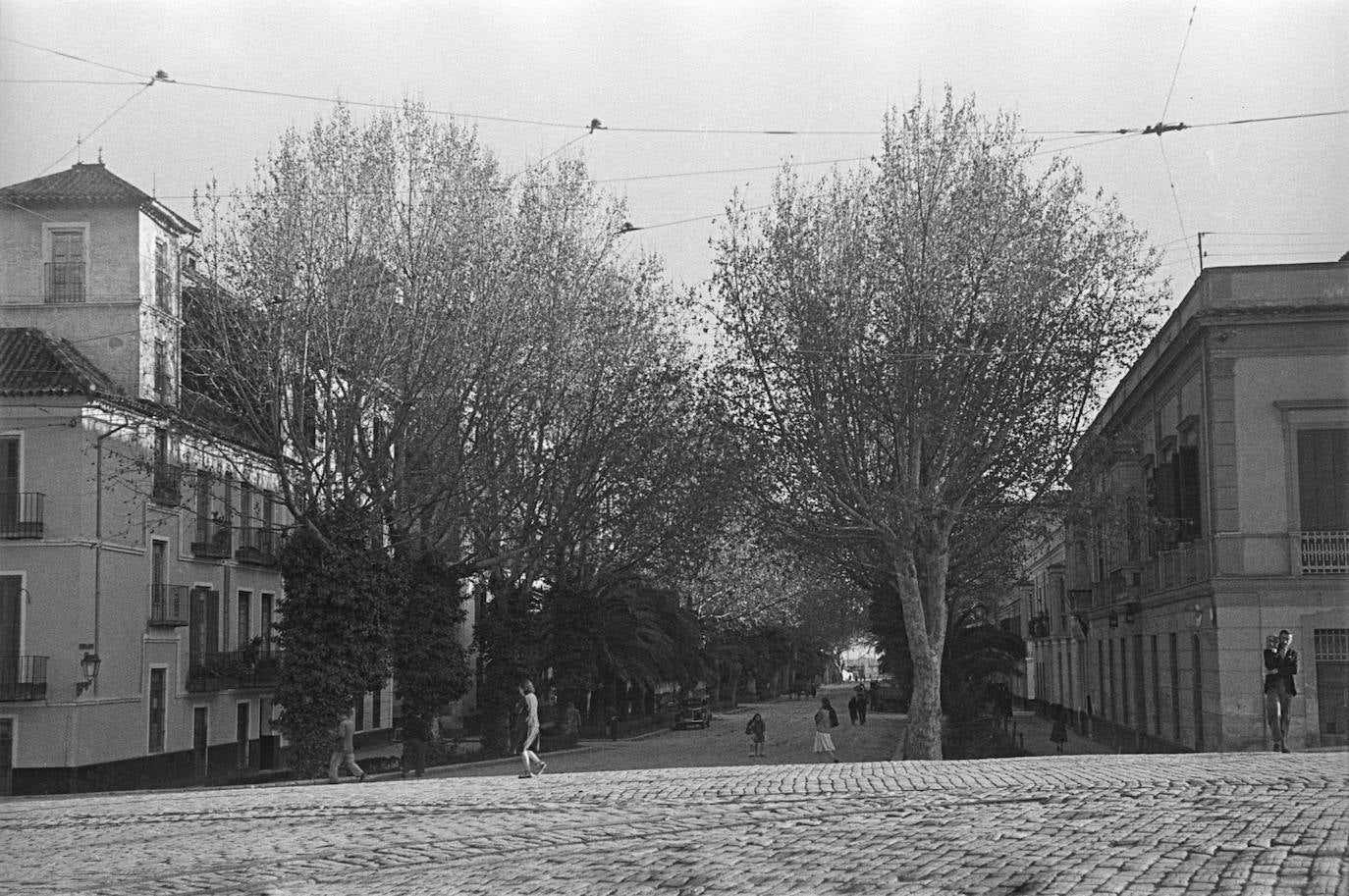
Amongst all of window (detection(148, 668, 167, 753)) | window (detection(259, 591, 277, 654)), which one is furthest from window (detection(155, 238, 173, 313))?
window (detection(259, 591, 277, 654))

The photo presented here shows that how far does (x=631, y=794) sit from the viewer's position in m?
18.8

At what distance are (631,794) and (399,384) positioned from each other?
1530 cm

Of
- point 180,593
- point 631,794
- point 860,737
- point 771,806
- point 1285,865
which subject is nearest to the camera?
point 1285,865

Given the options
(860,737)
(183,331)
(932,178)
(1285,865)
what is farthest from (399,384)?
(860,737)

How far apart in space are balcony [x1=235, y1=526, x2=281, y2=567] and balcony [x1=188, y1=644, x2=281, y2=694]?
7.96 ft

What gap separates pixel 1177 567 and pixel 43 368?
85.0 feet

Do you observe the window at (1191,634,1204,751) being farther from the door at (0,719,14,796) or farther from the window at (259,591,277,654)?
the window at (259,591,277,654)

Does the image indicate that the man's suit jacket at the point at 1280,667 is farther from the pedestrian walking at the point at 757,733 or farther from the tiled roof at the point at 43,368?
the tiled roof at the point at 43,368

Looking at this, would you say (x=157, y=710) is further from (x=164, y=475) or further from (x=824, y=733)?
(x=824, y=733)

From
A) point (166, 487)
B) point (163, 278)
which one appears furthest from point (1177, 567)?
point (163, 278)

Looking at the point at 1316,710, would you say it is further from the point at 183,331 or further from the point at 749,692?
the point at 749,692

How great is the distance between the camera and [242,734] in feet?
147

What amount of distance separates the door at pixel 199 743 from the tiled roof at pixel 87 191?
1240cm

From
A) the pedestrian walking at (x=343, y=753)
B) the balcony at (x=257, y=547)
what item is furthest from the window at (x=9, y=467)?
the pedestrian walking at (x=343, y=753)
